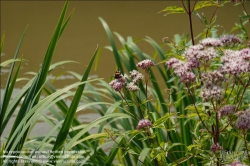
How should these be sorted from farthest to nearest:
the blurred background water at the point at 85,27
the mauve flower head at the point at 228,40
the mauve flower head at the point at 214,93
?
the blurred background water at the point at 85,27
the mauve flower head at the point at 228,40
the mauve flower head at the point at 214,93

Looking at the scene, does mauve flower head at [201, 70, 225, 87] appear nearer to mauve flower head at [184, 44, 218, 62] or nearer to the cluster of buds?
mauve flower head at [184, 44, 218, 62]

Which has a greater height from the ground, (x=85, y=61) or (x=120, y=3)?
(x=120, y=3)

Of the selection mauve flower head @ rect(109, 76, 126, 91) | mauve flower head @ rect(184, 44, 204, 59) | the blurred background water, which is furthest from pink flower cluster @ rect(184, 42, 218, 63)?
the blurred background water

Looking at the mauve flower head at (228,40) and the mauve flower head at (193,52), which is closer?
the mauve flower head at (193,52)

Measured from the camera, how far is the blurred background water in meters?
3.70

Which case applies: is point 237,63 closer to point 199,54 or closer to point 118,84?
point 199,54

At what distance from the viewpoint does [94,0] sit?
19.5 ft

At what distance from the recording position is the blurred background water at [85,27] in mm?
3695

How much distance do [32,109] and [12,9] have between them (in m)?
4.29

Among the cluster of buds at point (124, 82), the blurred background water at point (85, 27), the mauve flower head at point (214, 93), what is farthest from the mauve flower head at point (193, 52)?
the blurred background water at point (85, 27)

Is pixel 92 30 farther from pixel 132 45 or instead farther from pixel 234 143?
pixel 234 143

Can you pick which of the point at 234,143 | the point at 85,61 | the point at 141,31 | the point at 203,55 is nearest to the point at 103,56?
the point at 85,61

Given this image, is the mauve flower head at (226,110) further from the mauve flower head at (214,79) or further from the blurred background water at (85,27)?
the blurred background water at (85,27)

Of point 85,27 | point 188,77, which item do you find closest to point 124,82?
point 188,77
